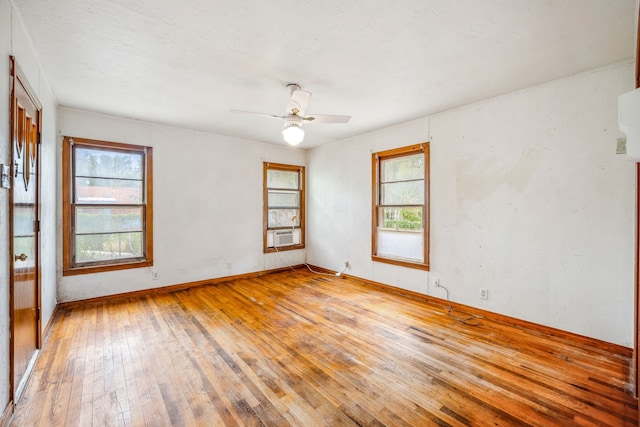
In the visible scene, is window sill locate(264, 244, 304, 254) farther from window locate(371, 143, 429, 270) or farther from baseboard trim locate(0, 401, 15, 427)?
baseboard trim locate(0, 401, 15, 427)

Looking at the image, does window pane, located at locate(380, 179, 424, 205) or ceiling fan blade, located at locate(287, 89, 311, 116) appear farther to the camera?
window pane, located at locate(380, 179, 424, 205)

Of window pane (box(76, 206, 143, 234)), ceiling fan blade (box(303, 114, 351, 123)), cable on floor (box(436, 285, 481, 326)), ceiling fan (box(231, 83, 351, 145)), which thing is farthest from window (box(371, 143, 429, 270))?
window pane (box(76, 206, 143, 234))

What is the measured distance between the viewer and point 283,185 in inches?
235

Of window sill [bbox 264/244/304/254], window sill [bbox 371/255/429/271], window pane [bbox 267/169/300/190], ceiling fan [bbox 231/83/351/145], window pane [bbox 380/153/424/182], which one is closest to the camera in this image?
ceiling fan [bbox 231/83/351/145]

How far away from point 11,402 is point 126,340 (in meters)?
1.06

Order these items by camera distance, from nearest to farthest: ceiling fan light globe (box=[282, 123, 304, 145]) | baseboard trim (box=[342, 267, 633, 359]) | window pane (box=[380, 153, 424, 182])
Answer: baseboard trim (box=[342, 267, 633, 359]) → ceiling fan light globe (box=[282, 123, 304, 145]) → window pane (box=[380, 153, 424, 182])

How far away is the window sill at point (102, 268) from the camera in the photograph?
375 cm

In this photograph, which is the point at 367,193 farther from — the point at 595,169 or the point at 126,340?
the point at 126,340

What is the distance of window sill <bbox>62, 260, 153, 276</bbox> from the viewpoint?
3.75m

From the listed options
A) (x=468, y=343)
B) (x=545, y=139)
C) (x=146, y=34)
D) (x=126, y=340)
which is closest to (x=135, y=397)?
(x=126, y=340)

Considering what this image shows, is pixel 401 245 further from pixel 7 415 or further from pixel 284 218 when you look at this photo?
pixel 7 415

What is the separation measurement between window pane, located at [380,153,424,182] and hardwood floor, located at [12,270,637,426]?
203cm

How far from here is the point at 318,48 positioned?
232 cm

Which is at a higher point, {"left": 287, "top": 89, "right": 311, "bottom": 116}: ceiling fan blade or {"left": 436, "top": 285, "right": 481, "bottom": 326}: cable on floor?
{"left": 287, "top": 89, "right": 311, "bottom": 116}: ceiling fan blade
